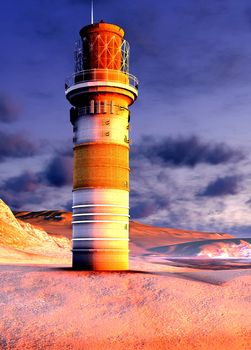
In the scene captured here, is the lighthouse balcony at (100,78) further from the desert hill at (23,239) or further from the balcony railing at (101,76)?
the desert hill at (23,239)

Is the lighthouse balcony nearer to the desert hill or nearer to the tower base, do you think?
the tower base

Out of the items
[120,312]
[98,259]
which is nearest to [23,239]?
[98,259]

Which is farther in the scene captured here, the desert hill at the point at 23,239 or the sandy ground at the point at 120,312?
the desert hill at the point at 23,239

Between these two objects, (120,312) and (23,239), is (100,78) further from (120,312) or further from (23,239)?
(23,239)

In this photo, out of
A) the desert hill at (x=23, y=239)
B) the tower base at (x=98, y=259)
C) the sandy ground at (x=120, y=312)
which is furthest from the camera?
the desert hill at (x=23, y=239)

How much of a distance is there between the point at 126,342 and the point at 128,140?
19.4 m

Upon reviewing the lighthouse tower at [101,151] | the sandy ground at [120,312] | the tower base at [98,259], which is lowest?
the sandy ground at [120,312]

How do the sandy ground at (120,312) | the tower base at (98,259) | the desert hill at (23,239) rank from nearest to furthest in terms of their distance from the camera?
the sandy ground at (120,312)
the tower base at (98,259)
the desert hill at (23,239)

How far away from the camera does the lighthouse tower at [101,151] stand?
3528 centimetres

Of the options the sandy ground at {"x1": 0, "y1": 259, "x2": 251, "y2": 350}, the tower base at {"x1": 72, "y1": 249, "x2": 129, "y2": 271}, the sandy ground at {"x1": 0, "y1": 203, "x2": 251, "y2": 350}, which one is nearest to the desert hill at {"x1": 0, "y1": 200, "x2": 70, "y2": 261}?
the tower base at {"x1": 72, "y1": 249, "x2": 129, "y2": 271}

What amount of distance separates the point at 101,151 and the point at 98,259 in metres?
7.73

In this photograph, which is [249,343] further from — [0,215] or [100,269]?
[0,215]

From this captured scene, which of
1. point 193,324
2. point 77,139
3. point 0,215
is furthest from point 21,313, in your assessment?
point 0,215

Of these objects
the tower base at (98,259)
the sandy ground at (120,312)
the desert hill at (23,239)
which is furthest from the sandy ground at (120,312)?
the desert hill at (23,239)
